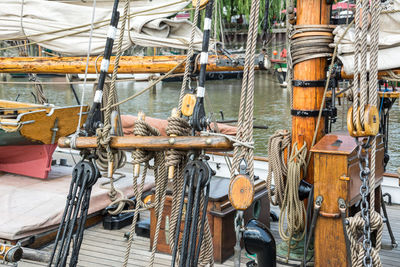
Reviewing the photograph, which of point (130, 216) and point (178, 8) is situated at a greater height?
point (178, 8)

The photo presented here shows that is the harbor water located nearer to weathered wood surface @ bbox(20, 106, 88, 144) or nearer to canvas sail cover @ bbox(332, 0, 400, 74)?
weathered wood surface @ bbox(20, 106, 88, 144)

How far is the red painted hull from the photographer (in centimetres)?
480

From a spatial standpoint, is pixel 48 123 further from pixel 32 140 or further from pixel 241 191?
pixel 241 191

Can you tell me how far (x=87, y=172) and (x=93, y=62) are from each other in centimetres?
250

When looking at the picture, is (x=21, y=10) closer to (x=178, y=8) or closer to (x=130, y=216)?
(x=178, y=8)

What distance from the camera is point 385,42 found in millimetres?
3596

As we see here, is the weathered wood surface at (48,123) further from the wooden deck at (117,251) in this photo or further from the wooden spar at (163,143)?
the wooden spar at (163,143)

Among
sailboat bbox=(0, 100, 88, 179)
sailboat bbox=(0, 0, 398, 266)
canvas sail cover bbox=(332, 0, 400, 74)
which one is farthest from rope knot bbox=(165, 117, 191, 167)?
sailboat bbox=(0, 100, 88, 179)

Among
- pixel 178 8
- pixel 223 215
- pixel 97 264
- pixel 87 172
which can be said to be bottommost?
pixel 97 264

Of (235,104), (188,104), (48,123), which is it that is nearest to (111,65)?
(48,123)

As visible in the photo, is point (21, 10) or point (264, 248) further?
point (21, 10)

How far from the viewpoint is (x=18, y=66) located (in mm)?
5242

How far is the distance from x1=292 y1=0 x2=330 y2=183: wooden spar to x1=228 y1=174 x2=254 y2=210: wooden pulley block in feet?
5.10

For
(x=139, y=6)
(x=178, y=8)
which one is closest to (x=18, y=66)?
(x=139, y=6)
